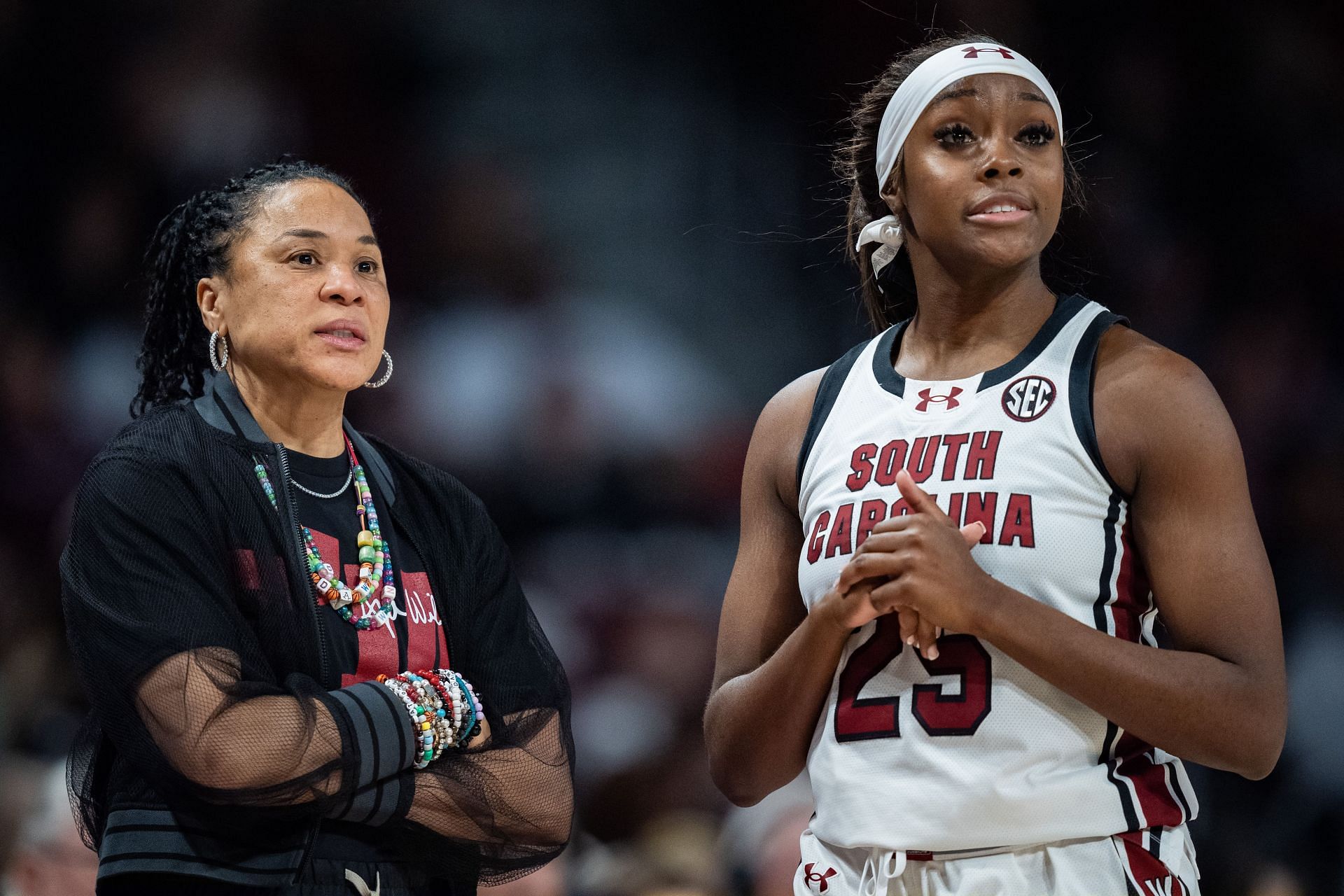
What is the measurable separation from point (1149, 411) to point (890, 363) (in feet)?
1.47

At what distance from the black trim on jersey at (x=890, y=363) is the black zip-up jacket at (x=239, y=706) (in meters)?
0.75

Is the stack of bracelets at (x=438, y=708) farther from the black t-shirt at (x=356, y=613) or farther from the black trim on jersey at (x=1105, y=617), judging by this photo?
the black trim on jersey at (x=1105, y=617)

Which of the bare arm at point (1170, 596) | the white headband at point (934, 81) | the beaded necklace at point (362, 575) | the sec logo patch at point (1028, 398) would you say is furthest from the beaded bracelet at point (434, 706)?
the white headband at point (934, 81)

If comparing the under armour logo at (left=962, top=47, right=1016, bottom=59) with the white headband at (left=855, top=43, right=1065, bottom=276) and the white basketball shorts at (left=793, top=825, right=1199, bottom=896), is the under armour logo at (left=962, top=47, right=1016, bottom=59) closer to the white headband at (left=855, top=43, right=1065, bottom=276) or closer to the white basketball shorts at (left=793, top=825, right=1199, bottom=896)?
the white headband at (left=855, top=43, right=1065, bottom=276)

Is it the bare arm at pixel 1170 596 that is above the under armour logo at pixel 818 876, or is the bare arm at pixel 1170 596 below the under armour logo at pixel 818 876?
above

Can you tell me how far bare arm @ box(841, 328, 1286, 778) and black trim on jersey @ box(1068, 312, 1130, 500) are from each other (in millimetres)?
14

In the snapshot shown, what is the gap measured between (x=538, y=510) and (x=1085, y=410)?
10.3 feet

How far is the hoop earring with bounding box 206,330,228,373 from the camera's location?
7.75 ft

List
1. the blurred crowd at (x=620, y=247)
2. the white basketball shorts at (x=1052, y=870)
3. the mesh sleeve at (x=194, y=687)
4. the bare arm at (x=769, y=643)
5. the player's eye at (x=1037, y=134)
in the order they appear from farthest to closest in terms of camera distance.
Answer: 1. the blurred crowd at (x=620, y=247)
2. the player's eye at (x=1037, y=134)
3. the bare arm at (x=769, y=643)
4. the mesh sleeve at (x=194, y=687)
5. the white basketball shorts at (x=1052, y=870)

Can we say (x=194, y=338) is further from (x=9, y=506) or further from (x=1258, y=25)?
(x=1258, y=25)

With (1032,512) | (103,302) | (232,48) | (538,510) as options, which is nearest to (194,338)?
(1032,512)

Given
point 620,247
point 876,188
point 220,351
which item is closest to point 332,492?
point 220,351

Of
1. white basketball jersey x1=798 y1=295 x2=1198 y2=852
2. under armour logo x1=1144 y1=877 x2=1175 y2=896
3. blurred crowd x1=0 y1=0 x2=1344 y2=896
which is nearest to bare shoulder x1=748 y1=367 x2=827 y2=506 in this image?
white basketball jersey x1=798 y1=295 x2=1198 y2=852

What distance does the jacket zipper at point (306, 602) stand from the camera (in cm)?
201
